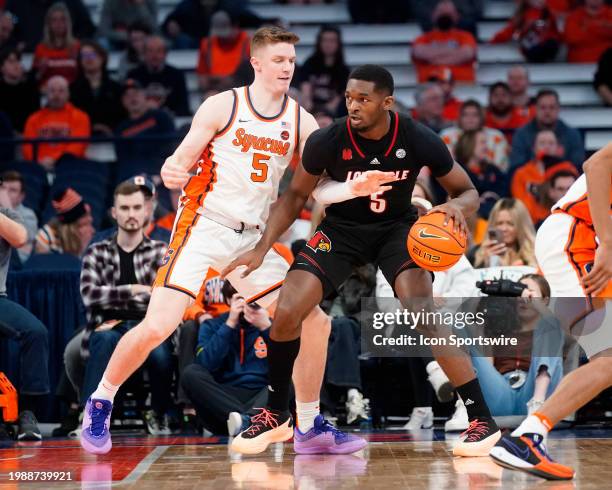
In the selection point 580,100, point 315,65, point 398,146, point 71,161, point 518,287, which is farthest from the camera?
point 580,100

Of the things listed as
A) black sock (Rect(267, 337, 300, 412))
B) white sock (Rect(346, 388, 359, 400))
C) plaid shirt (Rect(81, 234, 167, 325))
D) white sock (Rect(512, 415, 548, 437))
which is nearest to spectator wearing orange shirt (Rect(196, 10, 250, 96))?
plaid shirt (Rect(81, 234, 167, 325))

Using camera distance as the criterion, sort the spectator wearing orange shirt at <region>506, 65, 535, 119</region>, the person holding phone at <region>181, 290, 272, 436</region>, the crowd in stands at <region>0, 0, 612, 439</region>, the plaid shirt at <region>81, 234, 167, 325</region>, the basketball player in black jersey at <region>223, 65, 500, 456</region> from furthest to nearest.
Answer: the spectator wearing orange shirt at <region>506, 65, 535, 119</region>, the plaid shirt at <region>81, 234, 167, 325</region>, the crowd in stands at <region>0, 0, 612, 439</region>, the person holding phone at <region>181, 290, 272, 436</region>, the basketball player in black jersey at <region>223, 65, 500, 456</region>

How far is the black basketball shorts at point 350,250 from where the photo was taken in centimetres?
545

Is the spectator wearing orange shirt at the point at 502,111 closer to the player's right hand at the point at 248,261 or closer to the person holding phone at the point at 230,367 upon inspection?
the person holding phone at the point at 230,367

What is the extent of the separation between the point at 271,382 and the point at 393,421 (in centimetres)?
225

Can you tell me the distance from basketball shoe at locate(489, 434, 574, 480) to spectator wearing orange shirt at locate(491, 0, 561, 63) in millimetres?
8255

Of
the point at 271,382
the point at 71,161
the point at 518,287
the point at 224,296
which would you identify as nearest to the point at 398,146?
the point at 271,382

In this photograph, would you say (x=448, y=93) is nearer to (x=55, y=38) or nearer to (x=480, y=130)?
(x=480, y=130)

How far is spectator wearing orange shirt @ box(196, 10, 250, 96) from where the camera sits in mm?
11766

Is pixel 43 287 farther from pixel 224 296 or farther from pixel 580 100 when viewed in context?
pixel 580 100

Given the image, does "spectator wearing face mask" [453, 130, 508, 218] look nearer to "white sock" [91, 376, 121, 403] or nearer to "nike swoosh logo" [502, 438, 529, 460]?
"white sock" [91, 376, 121, 403]

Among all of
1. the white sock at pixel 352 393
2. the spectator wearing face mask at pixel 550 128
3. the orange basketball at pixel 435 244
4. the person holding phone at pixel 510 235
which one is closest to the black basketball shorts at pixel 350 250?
the orange basketball at pixel 435 244

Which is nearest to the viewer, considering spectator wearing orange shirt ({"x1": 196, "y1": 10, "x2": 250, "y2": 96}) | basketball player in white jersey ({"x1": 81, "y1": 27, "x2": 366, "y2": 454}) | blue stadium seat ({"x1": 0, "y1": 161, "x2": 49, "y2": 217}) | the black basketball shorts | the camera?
the black basketball shorts

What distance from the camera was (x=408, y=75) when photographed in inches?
490
